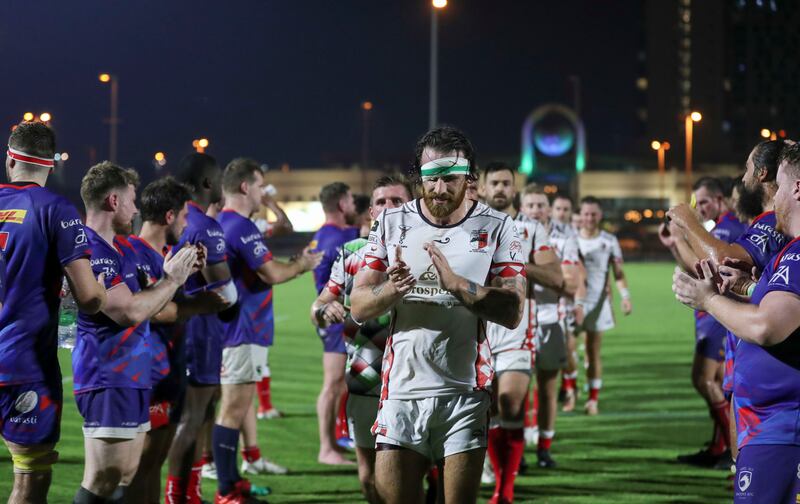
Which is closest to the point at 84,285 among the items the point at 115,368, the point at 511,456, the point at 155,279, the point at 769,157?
the point at 115,368

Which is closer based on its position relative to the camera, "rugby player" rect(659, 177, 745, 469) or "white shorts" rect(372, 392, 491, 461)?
"white shorts" rect(372, 392, 491, 461)

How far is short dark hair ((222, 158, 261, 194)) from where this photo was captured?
8195 millimetres

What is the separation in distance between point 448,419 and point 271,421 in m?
7.11

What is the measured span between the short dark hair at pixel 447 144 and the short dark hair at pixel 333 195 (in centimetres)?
457

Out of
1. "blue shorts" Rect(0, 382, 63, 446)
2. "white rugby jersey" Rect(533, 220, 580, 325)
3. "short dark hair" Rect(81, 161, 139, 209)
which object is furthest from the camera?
"white rugby jersey" Rect(533, 220, 580, 325)

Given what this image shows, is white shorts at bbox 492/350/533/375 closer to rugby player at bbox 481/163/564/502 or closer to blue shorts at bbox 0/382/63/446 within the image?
rugby player at bbox 481/163/564/502

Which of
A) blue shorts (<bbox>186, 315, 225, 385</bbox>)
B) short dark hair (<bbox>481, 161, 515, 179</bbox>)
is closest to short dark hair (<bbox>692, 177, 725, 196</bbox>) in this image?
short dark hair (<bbox>481, 161, 515, 179</bbox>)

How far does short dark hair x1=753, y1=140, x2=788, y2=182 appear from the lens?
5234mm

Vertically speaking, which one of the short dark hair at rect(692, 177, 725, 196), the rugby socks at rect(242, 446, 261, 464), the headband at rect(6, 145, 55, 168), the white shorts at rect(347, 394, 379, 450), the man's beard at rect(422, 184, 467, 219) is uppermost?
the short dark hair at rect(692, 177, 725, 196)

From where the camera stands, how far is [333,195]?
31.8ft

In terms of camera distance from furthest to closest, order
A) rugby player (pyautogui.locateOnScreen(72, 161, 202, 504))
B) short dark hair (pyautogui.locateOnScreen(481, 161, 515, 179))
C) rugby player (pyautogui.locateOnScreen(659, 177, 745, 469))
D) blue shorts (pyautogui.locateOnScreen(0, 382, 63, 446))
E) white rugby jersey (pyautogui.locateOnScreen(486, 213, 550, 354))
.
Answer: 1. rugby player (pyautogui.locateOnScreen(659, 177, 745, 469))
2. short dark hair (pyautogui.locateOnScreen(481, 161, 515, 179))
3. white rugby jersey (pyautogui.locateOnScreen(486, 213, 550, 354))
4. rugby player (pyautogui.locateOnScreen(72, 161, 202, 504))
5. blue shorts (pyautogui.locateOnScreen(0, 382, 63, 446))

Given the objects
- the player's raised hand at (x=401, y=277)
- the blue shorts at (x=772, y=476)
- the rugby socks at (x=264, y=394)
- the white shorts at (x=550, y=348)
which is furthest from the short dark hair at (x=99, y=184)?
the rugby socks at (x=264, y=394)

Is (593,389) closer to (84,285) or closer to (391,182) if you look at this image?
(391,182)

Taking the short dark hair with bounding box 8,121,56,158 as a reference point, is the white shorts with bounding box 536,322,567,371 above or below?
below
